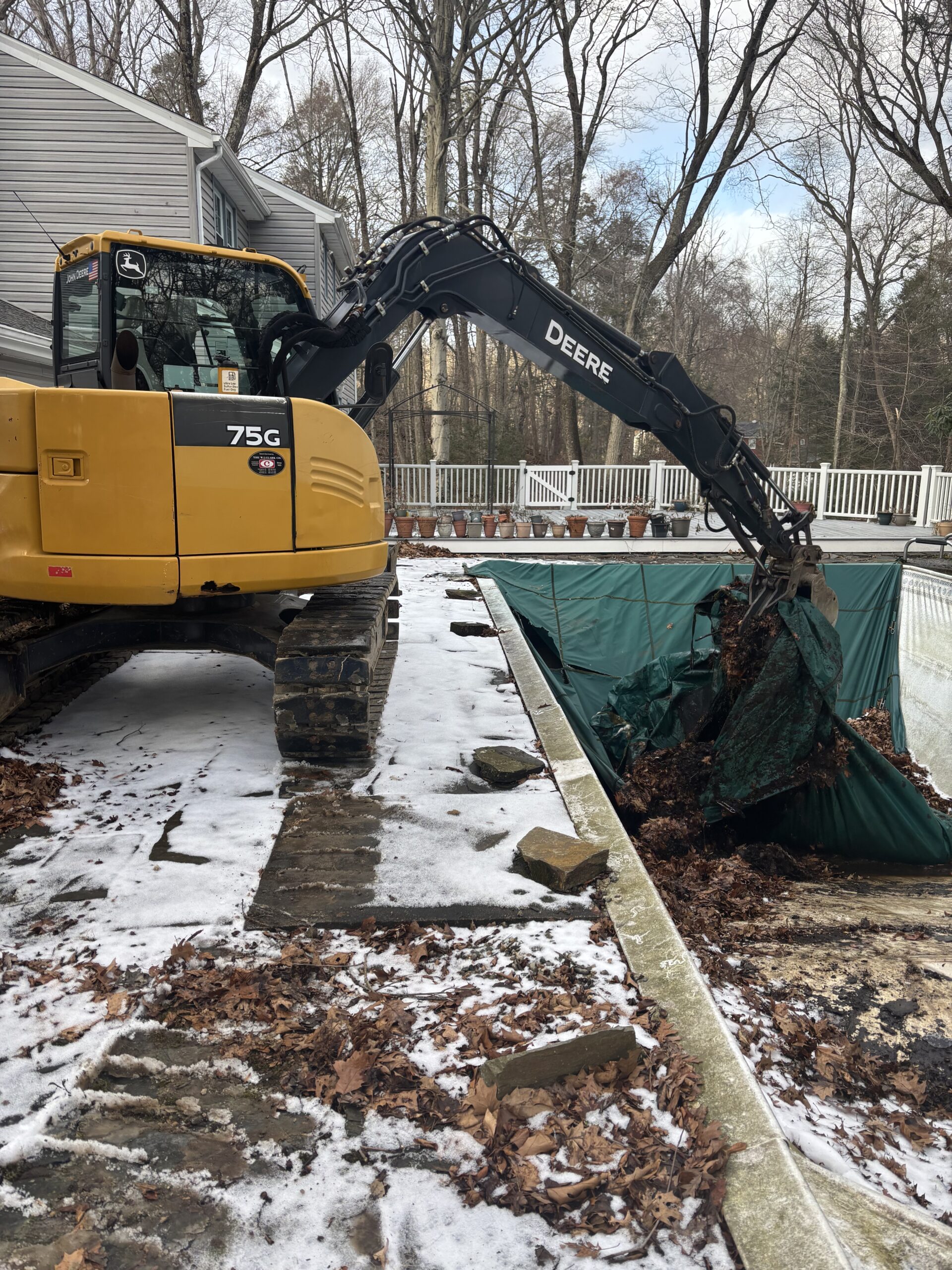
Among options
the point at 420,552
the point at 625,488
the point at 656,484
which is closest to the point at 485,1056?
the point at 420,552

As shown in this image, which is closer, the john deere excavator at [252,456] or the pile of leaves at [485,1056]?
the pile of leaves at [485,1056]

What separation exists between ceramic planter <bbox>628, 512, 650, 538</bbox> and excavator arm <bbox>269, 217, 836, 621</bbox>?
34.4ft

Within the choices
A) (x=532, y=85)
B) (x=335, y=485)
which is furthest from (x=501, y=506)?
(x=335, y=485)

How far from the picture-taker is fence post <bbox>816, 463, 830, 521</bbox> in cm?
2089

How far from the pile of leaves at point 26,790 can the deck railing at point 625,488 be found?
623 inches

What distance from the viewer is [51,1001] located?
2.72 metres

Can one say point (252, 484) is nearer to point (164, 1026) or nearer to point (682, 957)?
point (164, 1026)

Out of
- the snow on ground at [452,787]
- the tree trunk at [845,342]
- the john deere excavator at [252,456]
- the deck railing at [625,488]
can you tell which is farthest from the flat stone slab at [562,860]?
the tree trunk at [845,342]

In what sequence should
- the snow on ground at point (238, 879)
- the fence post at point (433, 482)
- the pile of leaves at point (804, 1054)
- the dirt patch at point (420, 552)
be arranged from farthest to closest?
the fence post at point (433, 482) < the dirt patch at point (420, 552) < the pile of leaves at point (804, 1054) < the snow on ground at point (238, 879)

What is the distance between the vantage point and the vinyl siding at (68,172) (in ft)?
47.5

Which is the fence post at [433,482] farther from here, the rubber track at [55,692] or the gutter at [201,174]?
the rubber track at [55,692]

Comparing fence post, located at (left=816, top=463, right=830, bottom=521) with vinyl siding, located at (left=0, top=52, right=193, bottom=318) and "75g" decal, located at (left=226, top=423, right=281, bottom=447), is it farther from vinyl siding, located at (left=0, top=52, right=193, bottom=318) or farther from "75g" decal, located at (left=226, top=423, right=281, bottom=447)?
"75g" decal, located at (left=226, top=423, right=281, bottom=447)

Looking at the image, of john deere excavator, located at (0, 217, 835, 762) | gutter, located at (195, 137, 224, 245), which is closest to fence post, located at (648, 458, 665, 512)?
gutter, located at (195, 137, 224, 245)

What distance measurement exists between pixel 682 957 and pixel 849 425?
35.8m
